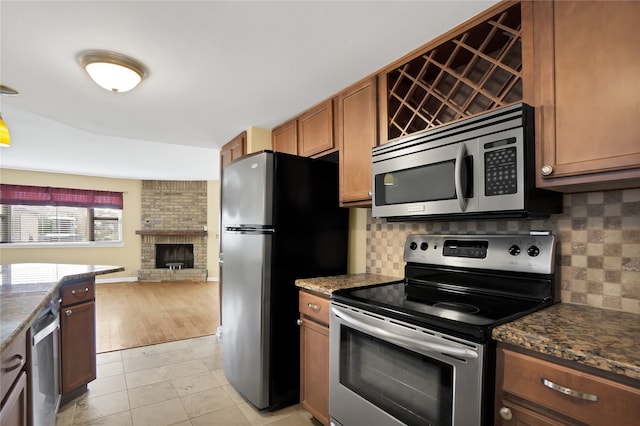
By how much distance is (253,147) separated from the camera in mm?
3145

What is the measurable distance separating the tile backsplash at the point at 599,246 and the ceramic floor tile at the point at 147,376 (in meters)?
2.85

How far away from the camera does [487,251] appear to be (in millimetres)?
1668

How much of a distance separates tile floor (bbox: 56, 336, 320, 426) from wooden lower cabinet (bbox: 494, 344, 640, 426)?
142 cm

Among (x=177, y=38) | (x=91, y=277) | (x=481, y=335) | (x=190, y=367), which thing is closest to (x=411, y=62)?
(x=177, y=38)

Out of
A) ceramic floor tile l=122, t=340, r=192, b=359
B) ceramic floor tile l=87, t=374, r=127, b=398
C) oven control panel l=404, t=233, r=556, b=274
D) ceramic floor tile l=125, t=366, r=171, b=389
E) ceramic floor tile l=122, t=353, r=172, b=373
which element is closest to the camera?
oven control panel l=404, t=233, r=556, b=274

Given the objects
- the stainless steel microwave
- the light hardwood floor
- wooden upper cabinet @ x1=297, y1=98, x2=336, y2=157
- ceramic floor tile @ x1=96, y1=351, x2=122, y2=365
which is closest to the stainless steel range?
the stainless steel microwave

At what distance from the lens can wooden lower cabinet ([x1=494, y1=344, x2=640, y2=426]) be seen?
87 cm

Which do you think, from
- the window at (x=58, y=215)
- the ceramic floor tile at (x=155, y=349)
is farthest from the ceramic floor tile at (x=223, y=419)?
the window at (x=58, y=215)

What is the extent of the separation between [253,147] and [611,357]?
284cm

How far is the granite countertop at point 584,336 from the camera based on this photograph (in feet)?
2.90

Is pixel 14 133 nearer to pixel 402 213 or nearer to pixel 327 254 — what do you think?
pixel 327 254

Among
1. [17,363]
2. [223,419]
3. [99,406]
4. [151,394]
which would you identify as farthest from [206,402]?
[17,363]

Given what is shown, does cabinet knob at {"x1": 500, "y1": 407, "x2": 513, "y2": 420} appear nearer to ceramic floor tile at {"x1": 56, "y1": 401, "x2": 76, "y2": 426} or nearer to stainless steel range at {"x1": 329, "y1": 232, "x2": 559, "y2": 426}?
stainless steel range at {"x1": 329, "y1": 232, "x2": 559, "y2": 426}

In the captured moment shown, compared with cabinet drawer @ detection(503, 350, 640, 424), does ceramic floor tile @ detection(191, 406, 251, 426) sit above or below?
below
